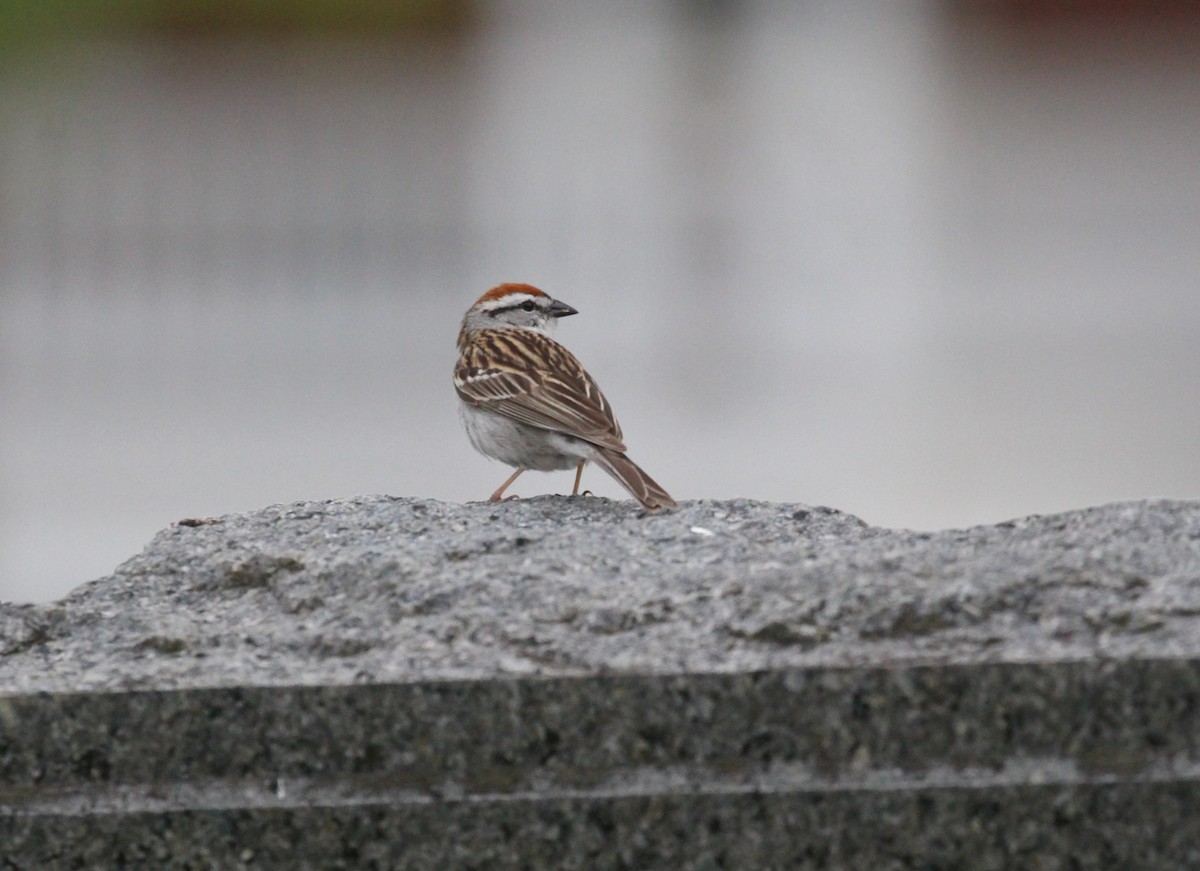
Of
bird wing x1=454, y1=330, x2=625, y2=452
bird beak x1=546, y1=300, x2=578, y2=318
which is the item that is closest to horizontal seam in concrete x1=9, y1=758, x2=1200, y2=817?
bird wing x1=454, y1=330, x2=625, y2=452

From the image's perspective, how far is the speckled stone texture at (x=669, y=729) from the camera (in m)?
2.79

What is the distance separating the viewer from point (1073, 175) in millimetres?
14398

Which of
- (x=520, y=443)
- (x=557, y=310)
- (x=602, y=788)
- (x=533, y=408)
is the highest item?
(x=557, y=310)

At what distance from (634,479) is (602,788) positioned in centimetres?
269

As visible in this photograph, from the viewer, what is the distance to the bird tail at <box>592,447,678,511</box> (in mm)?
5184

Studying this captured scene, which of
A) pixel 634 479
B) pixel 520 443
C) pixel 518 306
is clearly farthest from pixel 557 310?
pixel 634 479

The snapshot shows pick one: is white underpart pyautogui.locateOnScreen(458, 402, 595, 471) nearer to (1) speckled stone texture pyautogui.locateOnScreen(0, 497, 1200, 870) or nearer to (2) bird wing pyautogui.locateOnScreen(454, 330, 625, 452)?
(2) bird wing pyautogui.locateOnScreen(454, 330, 625, 452)

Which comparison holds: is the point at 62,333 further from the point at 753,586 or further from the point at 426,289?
the point at 753,586

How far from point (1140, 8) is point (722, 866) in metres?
12.8

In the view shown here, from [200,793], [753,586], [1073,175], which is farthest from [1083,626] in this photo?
[1073,175]

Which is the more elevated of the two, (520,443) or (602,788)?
(520,443)

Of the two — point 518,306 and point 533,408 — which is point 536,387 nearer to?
point 533,408

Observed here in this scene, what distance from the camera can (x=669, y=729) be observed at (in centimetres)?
287

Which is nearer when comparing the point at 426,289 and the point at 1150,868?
the point at 1150,868
